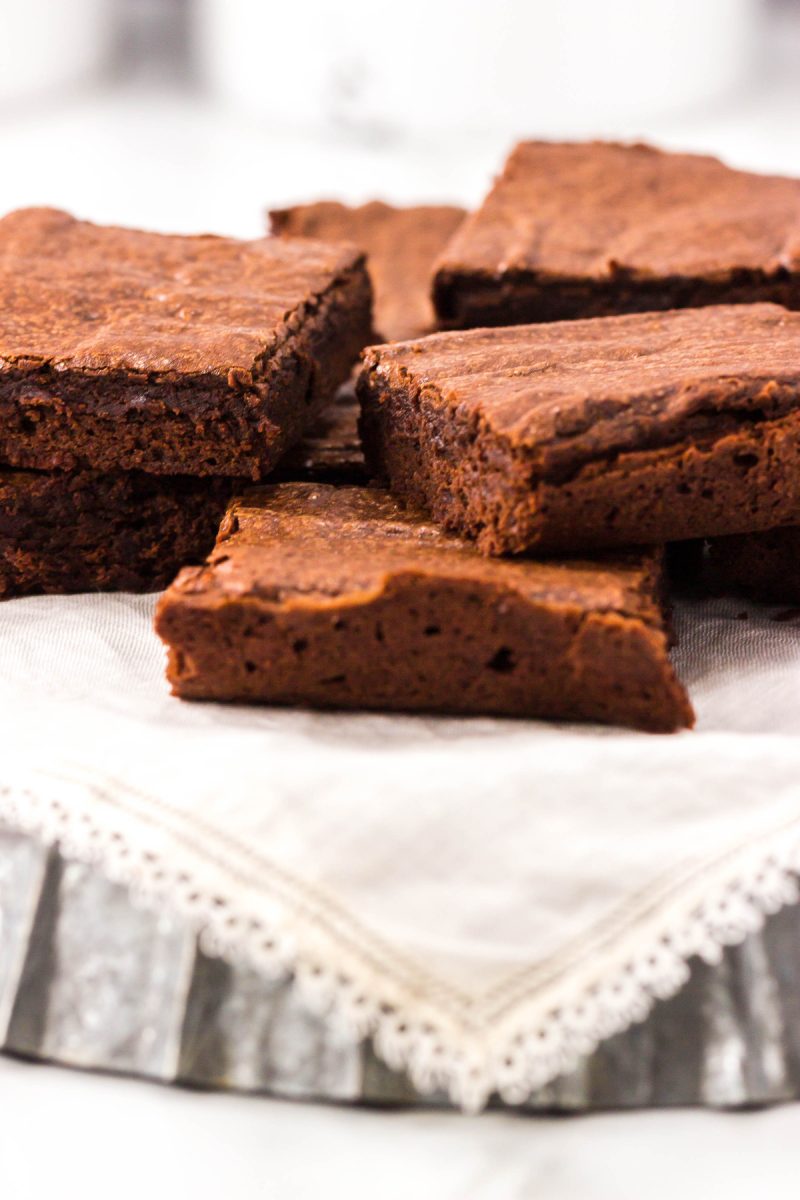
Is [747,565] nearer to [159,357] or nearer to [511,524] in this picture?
[511,524]

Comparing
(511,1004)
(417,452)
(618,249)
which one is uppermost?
(618,249)

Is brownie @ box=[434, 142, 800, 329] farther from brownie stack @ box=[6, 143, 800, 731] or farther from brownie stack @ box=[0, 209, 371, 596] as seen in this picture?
brownie stack @ box=[0, 209, 371, 596]

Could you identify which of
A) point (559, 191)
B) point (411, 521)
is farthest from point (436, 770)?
point (559, 191)

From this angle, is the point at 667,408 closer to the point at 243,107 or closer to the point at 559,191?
the point at 559,191

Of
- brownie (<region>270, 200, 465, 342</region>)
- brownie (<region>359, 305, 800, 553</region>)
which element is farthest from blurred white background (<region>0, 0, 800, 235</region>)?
brownie (<region>359, 305, 800, 553</region>)

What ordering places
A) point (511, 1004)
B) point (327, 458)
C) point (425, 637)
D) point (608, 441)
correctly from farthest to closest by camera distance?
point (327, 458)
point (608, 441)
point (425, 637)
point (511, 1004)

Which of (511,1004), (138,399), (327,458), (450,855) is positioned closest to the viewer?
(511,1004)

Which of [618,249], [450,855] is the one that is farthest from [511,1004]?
[618,249]
